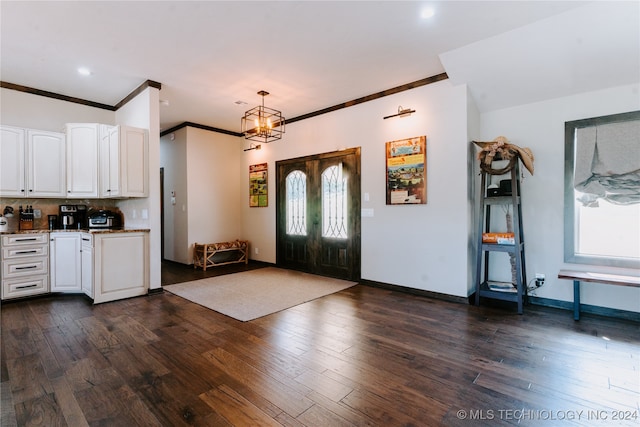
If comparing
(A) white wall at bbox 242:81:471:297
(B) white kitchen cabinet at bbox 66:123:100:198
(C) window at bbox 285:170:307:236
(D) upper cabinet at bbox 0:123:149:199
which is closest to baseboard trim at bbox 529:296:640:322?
(A) white wall at bbox 242:81:471:297

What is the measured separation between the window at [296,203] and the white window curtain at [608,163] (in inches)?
157

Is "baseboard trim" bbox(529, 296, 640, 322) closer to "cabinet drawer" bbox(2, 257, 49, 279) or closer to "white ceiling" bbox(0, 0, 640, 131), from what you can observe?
"white ceiling" bbox(0, 0, 640, 131)

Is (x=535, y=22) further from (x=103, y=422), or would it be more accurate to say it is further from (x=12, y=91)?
(x=12, y=91)

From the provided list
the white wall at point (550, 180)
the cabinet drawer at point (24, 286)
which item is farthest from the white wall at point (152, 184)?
the white wall at point (550, 180)

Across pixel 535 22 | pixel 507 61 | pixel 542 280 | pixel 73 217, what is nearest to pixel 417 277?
pixel 542 280

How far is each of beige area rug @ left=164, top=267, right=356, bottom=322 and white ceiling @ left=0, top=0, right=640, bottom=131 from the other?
301 centimetres

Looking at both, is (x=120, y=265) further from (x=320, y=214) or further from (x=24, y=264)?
(x=320, y=214)

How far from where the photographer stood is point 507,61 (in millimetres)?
3326

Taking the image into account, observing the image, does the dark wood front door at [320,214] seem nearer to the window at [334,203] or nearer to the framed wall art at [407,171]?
the window at [334,203]

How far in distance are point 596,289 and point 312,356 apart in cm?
330

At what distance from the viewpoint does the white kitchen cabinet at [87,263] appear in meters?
3.85

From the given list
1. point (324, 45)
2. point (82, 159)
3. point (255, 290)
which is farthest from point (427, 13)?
point (82, 159)

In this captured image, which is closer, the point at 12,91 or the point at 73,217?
the point at 12,91

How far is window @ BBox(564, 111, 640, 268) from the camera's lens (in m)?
3.19
